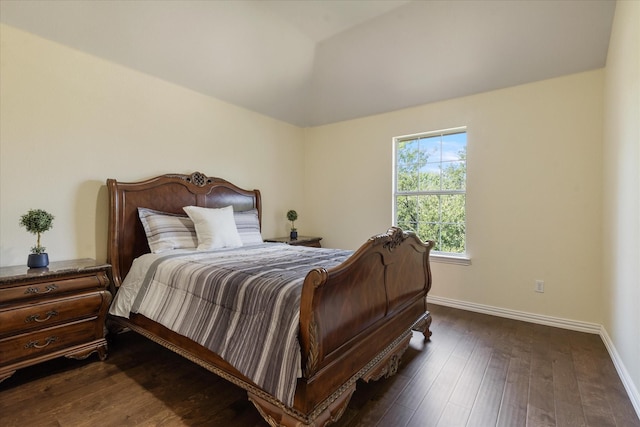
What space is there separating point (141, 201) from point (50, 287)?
1041mm

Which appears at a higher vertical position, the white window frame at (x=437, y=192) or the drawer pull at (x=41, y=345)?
the white window frame at (x=437, y=192)

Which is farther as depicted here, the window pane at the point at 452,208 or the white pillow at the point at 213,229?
the window pane at the point at 452,208

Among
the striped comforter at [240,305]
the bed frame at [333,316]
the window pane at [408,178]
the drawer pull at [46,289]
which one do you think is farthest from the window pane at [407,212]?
the drawer pull at [46,289]

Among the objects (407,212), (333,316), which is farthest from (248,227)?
(333,316)

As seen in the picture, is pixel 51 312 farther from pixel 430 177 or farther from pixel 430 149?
pixel 430 149

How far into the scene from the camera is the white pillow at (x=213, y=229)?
2.86 m

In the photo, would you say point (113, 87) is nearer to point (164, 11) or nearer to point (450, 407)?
point (164, 11)

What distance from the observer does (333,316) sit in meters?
1.51

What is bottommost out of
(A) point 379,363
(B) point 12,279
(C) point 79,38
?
(A) point 379,363

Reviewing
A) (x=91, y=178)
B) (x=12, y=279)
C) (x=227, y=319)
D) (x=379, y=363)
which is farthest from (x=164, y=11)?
(x=379, y=363)

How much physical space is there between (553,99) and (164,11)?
143 inches

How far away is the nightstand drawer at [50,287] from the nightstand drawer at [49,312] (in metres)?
0.06

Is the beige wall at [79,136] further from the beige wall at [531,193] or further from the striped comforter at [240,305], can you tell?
the beige wall at [531,193]

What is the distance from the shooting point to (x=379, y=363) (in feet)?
6.19
